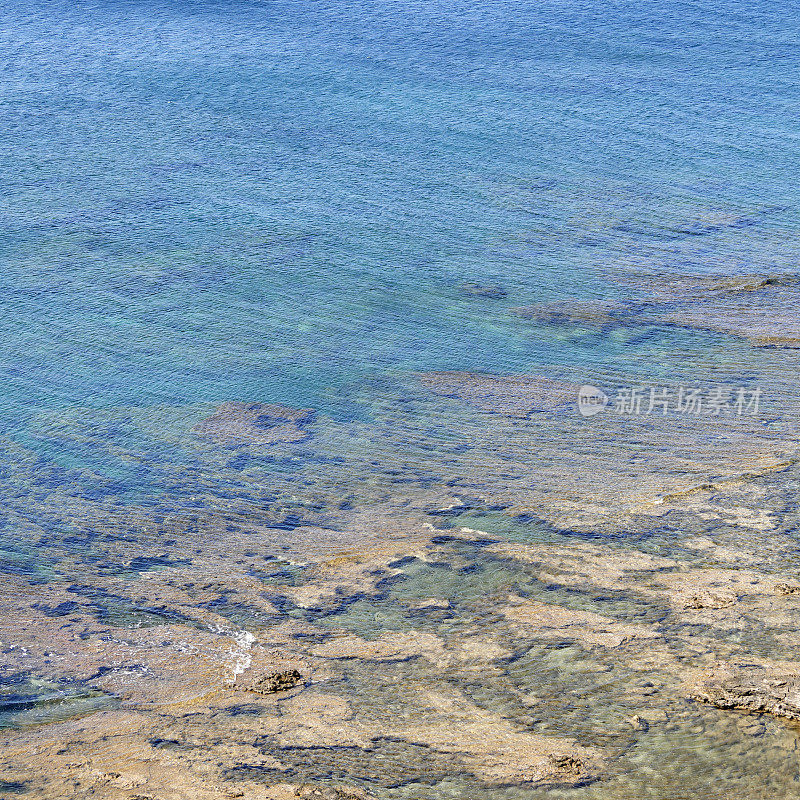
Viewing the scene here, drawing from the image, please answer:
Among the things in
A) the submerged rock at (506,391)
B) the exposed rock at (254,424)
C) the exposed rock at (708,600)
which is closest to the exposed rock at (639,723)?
the exposed rock at (708,600)

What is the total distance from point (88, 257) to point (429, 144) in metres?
6.03

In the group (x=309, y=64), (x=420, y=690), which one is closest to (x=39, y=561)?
(x=420, y=690)

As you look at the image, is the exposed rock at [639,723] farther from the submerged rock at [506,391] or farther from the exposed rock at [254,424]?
the exposed rock at [254,424]

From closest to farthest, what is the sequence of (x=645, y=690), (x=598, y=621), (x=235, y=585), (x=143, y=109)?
(x=645, y=690), (x=598, y=621), (x=235, y=585), (x=143, y=109)

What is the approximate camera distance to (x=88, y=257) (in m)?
11.9

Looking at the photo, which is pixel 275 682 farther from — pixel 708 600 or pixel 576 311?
pixel 576 311

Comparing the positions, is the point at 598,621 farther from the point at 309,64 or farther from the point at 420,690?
the point at 309,64

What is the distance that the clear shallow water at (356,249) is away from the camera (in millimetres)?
7555

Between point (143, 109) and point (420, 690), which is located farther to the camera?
point (143, 109)

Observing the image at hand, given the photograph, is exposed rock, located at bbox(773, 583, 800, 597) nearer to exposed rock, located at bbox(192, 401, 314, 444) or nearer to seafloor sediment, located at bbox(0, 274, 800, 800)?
seafloor sediment, located at bbox(0, 274, 800, 800)

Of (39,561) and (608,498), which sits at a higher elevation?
(608,498)

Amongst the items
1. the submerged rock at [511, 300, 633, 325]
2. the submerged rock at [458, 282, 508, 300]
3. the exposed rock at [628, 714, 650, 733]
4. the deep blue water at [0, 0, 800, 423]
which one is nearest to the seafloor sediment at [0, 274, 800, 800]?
the exposed rock at [628, 714, 650, 733]

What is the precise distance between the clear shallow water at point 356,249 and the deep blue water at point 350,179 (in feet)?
0.18

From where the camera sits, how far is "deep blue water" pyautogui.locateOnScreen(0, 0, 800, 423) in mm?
9992
